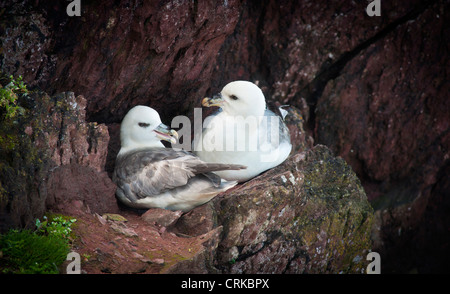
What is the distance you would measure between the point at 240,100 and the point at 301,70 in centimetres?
167

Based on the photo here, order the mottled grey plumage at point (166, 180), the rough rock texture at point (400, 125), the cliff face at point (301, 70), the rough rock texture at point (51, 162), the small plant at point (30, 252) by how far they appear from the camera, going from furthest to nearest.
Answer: the rough rock texture at point (400, 125)
the cliff face at point (301, 70)
the mottled grey plumage at point (166, 180)
the rough rock texture at point (51, 162)
the small plant at point (30, 252)

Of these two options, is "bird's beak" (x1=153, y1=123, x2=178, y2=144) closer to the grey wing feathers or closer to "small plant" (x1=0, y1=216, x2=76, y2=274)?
the grey wing feathers

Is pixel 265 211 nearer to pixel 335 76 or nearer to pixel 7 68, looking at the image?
pixel 7 68

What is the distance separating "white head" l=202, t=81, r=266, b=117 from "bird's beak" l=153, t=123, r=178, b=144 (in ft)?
1.41

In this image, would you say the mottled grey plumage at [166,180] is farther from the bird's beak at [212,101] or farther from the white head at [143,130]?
the bird's beak at [212,101]

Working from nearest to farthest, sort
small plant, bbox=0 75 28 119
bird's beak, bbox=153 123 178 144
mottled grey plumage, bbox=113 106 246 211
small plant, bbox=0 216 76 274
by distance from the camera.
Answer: small plant, bbox=0 216 76 274
small plant, bbox=0 75 28 119
mottled grey plumage, bbox=113 106 246 211
bird's beak, bbox=153 123 178 144

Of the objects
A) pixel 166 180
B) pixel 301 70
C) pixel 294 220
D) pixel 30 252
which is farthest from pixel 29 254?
pixel 301 70

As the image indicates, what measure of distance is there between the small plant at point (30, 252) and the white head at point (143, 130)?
1.46 meters

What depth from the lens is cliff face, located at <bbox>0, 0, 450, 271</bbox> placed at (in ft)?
13.7

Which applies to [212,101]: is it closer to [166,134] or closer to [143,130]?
[166,134]

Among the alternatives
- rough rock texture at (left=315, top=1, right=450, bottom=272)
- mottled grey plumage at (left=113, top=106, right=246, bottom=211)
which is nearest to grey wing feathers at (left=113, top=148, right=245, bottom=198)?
mottled grey plumage at (left=113, top=106, right=246, bottom=211)

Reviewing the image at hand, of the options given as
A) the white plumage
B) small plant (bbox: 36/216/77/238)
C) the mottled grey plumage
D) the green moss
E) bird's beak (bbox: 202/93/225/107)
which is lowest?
the green moss

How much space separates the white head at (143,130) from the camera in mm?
4438

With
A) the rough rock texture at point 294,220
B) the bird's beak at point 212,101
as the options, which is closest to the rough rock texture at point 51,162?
the rough rock texture at point 294,220
